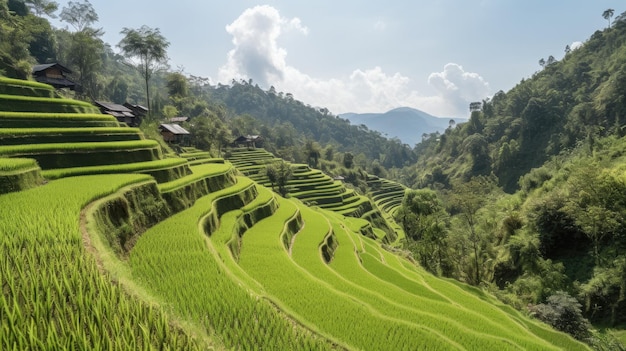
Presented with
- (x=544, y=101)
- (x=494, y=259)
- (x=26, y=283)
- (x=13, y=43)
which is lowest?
(x=494, y=259)

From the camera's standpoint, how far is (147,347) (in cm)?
395

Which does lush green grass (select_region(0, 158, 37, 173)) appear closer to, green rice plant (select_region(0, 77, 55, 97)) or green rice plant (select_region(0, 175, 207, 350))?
green rice plant (select_region(0, 175, 207, 350))

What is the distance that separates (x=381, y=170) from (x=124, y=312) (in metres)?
111

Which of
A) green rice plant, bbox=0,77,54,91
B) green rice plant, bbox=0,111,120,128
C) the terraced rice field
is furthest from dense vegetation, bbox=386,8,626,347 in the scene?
green rice plant, bbox=0,77,54,91

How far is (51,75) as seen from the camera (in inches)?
1200

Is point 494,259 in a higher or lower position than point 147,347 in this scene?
lower

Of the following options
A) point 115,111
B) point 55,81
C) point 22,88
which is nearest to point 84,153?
point 22,88

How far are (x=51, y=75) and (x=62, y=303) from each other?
3449 cm

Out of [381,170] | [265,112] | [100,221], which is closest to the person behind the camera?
[100,221]

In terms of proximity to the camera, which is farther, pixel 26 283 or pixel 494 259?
pixel 494 259

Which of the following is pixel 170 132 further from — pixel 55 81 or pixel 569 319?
pixel 569 319

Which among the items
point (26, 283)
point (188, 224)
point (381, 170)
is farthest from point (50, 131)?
point (381, 170)

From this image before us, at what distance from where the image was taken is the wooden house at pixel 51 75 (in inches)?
1172

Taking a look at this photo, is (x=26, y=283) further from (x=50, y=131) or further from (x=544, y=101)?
(x=544, y=101)
